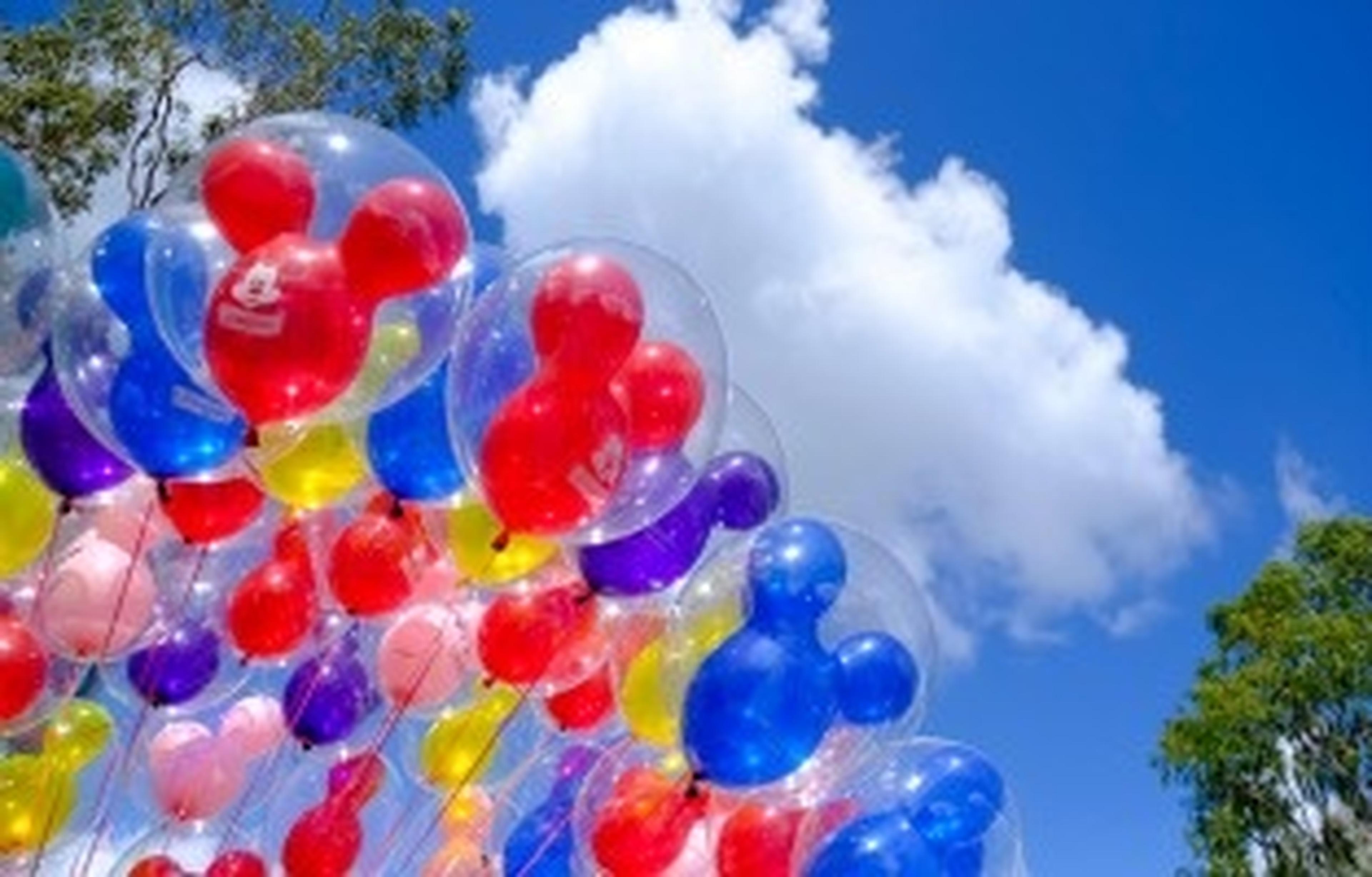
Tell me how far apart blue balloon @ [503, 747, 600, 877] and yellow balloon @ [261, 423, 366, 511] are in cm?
108

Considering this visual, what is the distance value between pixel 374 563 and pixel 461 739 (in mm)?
875

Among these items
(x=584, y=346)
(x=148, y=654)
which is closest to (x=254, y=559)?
(x=148, y=654)

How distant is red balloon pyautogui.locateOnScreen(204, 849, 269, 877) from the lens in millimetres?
4738

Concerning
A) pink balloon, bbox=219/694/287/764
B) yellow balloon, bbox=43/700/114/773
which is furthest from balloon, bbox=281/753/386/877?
yellow balloon, bbox=43/700/114/773

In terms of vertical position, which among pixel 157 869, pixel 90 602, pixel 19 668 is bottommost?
pixel 157 869

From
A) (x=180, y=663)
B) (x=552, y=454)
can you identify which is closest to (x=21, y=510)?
(x=180, y=663)

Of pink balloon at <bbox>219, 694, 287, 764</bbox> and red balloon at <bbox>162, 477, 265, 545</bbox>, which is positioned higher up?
red balloon at <bbox>162, 477, 265, 545</bbox>

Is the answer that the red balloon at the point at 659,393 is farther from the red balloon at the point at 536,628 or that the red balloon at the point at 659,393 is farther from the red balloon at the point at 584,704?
the red balloon at the point at 584,704

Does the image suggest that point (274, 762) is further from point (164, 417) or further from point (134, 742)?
point (164, 417)

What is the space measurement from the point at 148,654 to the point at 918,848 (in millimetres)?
2331

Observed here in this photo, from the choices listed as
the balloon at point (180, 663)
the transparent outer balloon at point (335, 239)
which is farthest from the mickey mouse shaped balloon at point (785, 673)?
the balloon at point (180, 663)

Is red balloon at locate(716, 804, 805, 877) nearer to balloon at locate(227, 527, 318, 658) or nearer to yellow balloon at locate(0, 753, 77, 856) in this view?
balloon at locate(227, 527, 318, 658)

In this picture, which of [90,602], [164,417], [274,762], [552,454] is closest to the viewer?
[552,454]

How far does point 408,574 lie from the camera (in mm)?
4582
